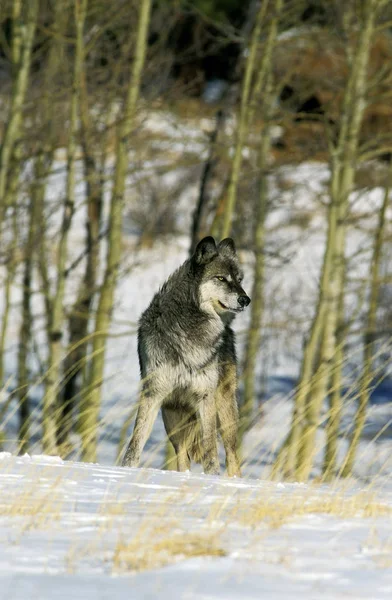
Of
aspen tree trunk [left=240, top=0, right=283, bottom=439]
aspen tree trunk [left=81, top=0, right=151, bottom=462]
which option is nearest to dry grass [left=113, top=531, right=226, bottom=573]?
aspen tree trunk [left=81, top=0, right=151, bottom=462]

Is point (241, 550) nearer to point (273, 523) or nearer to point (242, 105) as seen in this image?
point (273, 523)

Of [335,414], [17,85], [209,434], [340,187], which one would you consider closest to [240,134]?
[340,187]

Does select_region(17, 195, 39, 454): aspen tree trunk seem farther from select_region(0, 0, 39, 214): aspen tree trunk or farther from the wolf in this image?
the wolf

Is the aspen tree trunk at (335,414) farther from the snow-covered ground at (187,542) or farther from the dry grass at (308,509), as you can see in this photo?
the snow-covered ground at (187,542)

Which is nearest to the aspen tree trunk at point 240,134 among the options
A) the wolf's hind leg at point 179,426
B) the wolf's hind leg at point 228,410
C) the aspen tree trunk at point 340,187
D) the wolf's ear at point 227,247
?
the aspen tree trunk at point 340,187

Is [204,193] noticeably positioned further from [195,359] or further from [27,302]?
[195,359]

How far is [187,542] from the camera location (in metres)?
3.57

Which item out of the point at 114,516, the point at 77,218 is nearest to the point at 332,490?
the point at 114,516

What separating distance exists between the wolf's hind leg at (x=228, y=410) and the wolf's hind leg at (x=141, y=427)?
61 cm

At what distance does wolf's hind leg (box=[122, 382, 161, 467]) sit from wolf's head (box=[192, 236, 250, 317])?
98 centimetres

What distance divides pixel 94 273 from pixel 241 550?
589 inches

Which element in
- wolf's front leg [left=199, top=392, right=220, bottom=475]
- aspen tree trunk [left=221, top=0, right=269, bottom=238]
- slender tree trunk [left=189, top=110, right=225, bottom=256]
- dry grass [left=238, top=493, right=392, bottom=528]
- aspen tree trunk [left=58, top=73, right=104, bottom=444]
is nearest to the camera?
dry grass [left=238, top=493, right=392, bottom=528]

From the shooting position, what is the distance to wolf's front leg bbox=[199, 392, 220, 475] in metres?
6.98

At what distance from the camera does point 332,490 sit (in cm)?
514
